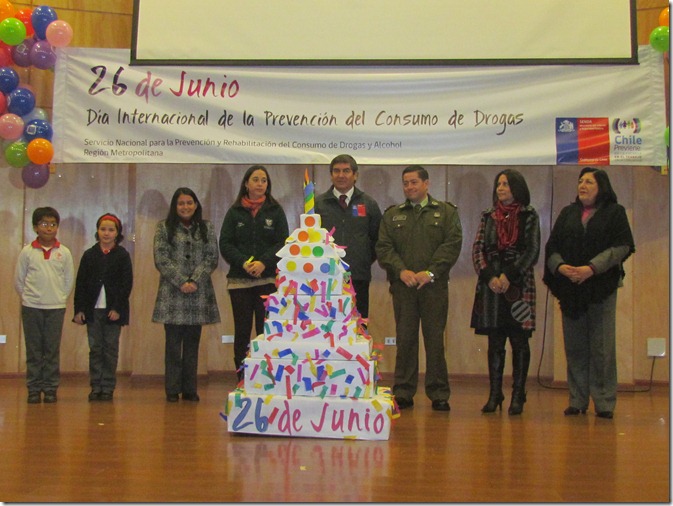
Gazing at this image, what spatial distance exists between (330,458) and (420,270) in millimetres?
1789

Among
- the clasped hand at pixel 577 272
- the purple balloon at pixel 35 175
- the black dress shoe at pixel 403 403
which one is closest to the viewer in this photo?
the clasped hand at pixel 577 272

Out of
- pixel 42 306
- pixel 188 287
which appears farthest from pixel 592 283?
pixel 42 306

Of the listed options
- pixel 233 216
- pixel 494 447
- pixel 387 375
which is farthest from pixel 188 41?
pixel 494 447

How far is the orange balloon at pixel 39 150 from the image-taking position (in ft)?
19.7

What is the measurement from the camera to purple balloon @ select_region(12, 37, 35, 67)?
20.1 feet

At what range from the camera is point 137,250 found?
22.1ft

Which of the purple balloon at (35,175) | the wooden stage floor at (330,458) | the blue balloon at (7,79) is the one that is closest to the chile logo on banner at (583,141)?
the wooden stage floor at (330,458)

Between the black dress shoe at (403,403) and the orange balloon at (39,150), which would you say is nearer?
the black dress shoe at (403,403)

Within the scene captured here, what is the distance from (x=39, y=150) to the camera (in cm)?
602

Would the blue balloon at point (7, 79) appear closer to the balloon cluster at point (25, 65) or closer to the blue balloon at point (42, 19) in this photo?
the balloon cluster at point (25, 65)

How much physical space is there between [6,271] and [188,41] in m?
2.50

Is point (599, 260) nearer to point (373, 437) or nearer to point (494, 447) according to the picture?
point (494, 447)

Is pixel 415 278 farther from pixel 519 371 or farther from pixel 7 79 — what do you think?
pixel 7 79

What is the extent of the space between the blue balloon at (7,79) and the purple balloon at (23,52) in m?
0.10
